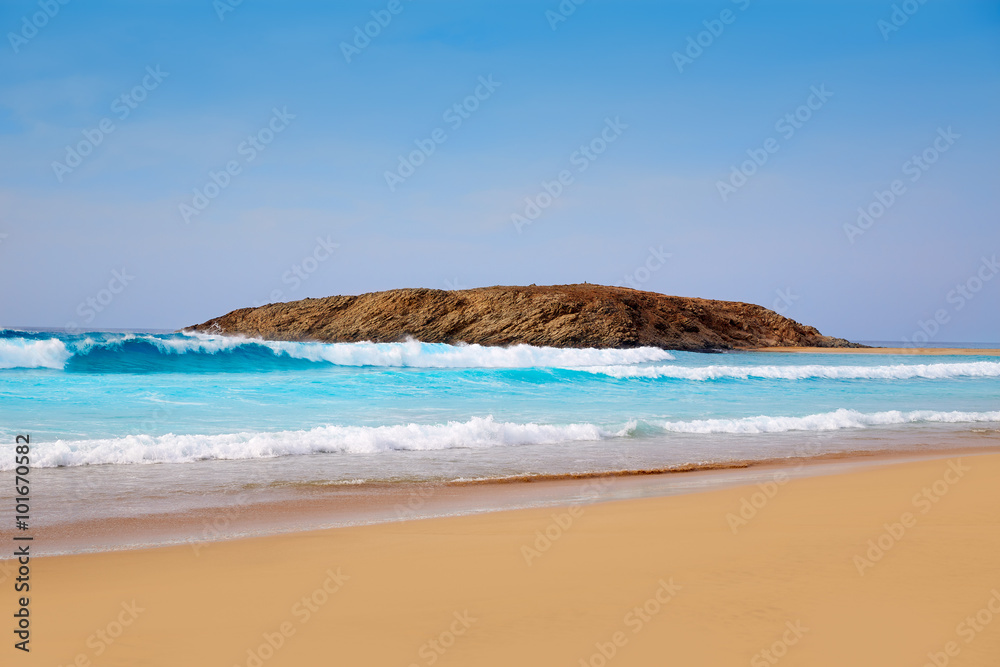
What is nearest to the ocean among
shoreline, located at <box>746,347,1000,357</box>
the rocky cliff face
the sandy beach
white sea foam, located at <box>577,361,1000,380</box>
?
white sea foam, located at <box>577,361,1000,380</box>

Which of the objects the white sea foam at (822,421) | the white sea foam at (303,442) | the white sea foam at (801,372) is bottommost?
the white sea foam at (303,442)

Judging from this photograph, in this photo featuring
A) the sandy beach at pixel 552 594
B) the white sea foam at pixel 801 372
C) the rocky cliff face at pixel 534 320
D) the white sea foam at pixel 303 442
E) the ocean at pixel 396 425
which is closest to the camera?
the sandy beach at pixel 552 594

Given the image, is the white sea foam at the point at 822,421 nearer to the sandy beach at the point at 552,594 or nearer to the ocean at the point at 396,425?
the ocean at the point at 396,425

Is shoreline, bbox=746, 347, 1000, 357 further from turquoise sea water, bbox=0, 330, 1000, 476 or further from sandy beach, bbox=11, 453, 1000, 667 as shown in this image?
sandy beach, bbox=11, 453, 1000, 667

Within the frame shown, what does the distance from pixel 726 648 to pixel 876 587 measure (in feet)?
3.92

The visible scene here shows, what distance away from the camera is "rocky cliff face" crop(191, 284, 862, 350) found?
51.3 m

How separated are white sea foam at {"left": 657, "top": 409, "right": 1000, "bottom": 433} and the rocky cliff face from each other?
35.1 metres

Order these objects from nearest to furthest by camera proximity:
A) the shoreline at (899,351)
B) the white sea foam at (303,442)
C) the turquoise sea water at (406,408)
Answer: the white sea foam at (303,442)
the turquoise sea water at (406,408)
the shoreline at (899,351)

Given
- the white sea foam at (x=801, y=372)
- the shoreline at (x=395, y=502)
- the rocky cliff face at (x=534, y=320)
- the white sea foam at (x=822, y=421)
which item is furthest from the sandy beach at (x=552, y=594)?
the rocky cliff face at (x=534, y=320)

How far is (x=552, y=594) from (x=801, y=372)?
26717 mm

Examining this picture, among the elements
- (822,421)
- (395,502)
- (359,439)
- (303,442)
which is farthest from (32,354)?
(822,421)

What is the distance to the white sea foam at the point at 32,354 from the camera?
2047 centimetres

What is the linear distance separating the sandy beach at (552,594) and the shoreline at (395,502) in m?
0.31

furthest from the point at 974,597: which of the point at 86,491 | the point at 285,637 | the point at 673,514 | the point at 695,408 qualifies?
the point at 695,408
